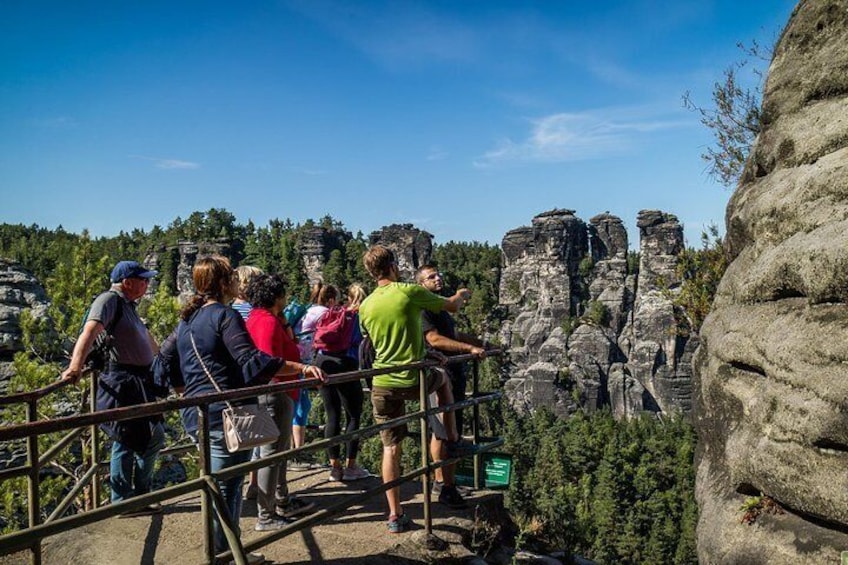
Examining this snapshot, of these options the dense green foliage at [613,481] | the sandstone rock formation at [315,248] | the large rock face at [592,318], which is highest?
the sandstone rock formation at [315,248]

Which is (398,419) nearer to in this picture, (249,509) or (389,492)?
(389,492)

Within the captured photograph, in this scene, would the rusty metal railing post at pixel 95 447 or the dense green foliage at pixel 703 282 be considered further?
the dense green foliage at pixel 703 282

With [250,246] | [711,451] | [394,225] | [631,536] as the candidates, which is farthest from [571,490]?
[250,246]

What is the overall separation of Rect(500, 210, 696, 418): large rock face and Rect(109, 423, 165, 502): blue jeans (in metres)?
70.9

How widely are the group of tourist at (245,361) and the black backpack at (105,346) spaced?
1cm

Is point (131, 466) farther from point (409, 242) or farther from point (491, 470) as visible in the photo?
point (409, 242)

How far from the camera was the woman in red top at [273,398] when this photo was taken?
15.8 ft

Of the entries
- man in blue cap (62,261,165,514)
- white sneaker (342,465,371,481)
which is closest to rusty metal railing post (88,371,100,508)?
man in blue cap (62,261,165,514)

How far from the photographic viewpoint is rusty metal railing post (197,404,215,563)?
3314 mm

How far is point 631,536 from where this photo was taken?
139 feet

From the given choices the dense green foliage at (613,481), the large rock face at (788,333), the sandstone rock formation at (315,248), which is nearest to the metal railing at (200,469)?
the large rock face at (788,333)

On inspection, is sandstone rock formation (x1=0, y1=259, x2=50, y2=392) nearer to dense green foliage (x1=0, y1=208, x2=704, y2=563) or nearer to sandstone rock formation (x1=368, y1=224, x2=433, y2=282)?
dense green foliage (x1=0, y1=208, x2=704, y2=563)

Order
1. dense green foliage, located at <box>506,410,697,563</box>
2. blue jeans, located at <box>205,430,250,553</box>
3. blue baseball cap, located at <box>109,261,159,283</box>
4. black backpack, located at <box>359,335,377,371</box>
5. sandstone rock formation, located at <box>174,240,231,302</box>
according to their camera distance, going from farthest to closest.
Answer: sandstone rock formation, located at <box>174,240,231,302</box> < dense green foliage, located at <box>506,410,697,563</box> < black backpack, located at <box>359,335,377,371</box> < blue baseball cap, located at <box>109,261,159,283</box> < blue jeans, located at <box>205,430,250,553</box>

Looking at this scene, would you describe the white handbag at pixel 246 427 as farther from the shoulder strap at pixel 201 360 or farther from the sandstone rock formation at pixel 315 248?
the sandstone rock formation at pixel 315 248
